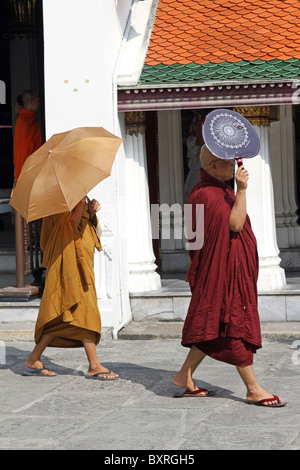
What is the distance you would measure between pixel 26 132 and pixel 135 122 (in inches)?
51.8

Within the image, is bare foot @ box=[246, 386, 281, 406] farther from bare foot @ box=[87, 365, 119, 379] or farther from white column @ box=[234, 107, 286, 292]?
white column @ box=[234, 107, 286, 292]

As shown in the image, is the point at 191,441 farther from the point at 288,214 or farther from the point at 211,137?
the point at 288,214

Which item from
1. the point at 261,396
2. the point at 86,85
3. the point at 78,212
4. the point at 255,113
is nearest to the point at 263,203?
the point at 255,113

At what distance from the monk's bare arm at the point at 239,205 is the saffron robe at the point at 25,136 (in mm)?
4869

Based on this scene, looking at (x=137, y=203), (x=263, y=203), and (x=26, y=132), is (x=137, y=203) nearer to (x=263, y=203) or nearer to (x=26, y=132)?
(x=263, y=203)

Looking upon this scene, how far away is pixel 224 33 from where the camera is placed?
1185 centimetres

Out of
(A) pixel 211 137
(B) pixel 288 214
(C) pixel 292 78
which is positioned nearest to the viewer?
(A) pixel 211 137

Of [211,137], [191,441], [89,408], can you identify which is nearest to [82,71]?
[211,137]

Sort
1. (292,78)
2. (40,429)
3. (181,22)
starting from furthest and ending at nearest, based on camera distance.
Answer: (181,22) < (292,78) < (40,429)

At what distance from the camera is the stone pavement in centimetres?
659

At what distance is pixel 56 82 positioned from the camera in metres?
10.9

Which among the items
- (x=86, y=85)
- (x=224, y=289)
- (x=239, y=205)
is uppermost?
(x=86, y=85)

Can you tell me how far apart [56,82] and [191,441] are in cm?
536

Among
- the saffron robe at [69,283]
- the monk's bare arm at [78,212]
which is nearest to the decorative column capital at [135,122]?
the saffron robe at [69,283]
